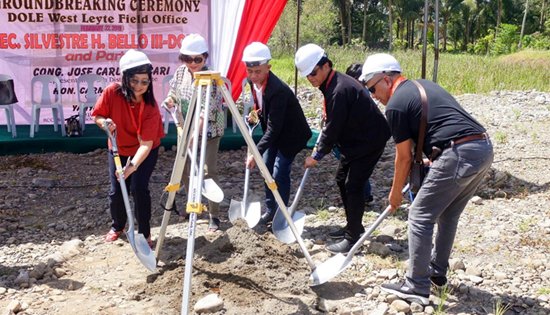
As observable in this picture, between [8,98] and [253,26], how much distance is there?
3477 mm

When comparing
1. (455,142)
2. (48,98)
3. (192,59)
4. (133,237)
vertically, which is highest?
(192,59)

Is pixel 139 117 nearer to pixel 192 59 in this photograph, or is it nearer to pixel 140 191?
pixel 140 191

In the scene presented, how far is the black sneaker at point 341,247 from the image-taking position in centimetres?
473

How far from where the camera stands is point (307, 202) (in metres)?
6.23

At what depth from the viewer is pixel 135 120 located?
14.8 ft

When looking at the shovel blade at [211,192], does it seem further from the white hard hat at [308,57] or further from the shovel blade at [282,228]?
the white hard hat at [308,57]

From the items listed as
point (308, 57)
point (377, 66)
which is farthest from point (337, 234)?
point (377, 66)

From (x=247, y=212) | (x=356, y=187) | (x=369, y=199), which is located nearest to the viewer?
(x=356, y=187)

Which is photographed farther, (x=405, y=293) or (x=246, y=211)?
(x=246, y=211)

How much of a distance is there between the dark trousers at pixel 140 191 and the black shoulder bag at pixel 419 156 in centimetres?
195

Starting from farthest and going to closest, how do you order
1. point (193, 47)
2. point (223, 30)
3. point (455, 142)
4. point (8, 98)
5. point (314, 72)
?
point (223, 30), point (8, 98), point (193, 47), point (314, 72), point (455, 142)

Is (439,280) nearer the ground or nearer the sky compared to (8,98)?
nearer the ground

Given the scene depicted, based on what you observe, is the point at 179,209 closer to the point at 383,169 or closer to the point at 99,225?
the point at 99,225

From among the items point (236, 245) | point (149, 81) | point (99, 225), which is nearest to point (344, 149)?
point (236, 245)
